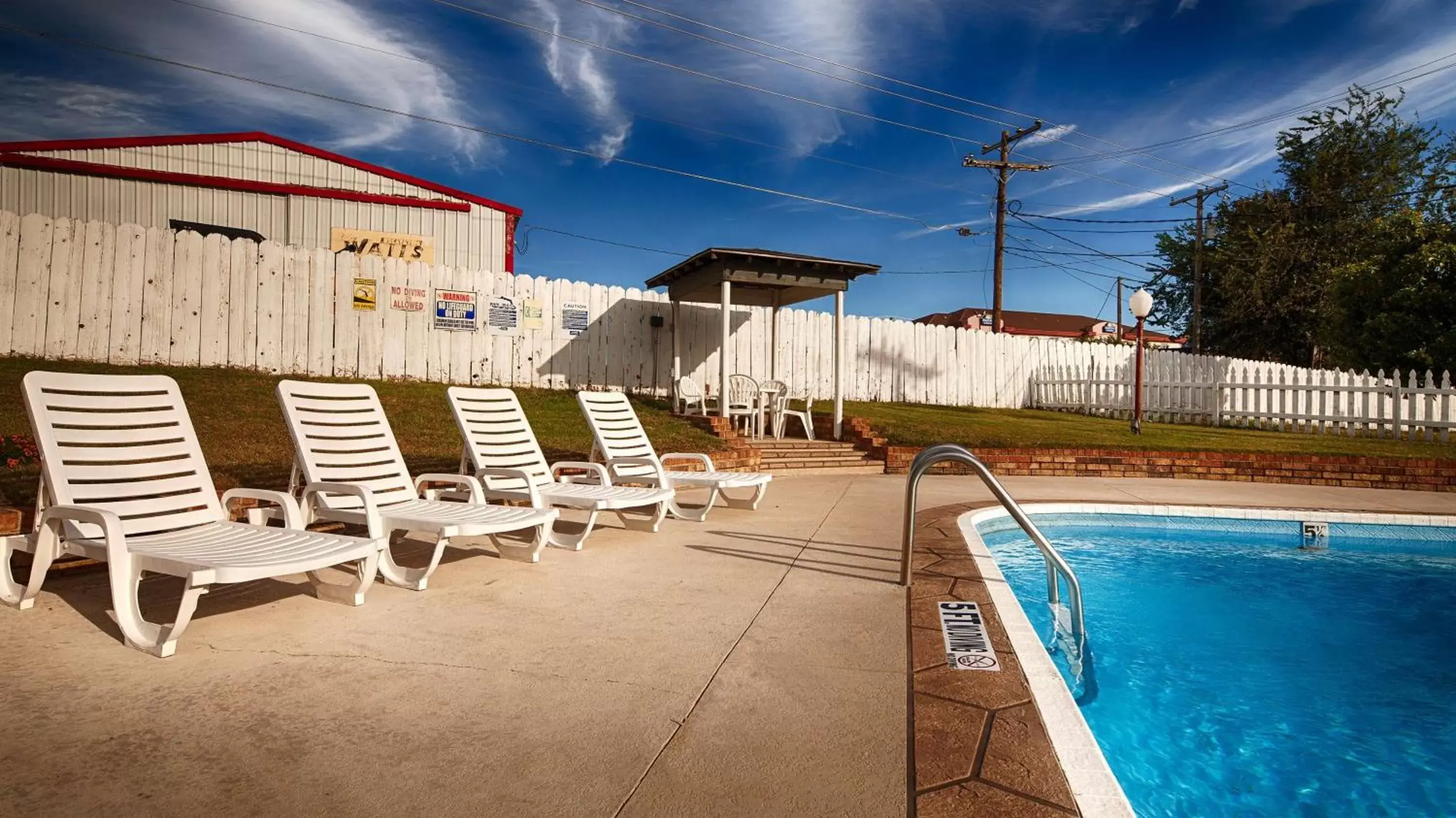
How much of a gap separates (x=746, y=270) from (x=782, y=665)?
9591 millimetres

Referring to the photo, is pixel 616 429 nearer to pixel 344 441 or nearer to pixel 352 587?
pixel 344 441

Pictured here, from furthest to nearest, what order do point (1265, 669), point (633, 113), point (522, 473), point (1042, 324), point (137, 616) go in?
point (1042, 324) < point (633, 113) < point (522, 473) < point (1265, 669) < point (137, 616)

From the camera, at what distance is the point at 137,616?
2.93m

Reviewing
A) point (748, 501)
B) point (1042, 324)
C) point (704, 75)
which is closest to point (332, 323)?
point (748, 501)

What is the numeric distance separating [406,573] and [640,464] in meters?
2.33

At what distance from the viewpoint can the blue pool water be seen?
291 cm

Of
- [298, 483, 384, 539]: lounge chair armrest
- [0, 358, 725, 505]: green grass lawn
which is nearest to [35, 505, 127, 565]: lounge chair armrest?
[298, 483, 384, 539]: lounge chair armrest

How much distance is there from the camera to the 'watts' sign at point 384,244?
16250 millimetres

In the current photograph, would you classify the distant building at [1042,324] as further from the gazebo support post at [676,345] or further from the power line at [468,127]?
the gazebo support post at [676,345]

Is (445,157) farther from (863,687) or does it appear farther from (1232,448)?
(863,687)

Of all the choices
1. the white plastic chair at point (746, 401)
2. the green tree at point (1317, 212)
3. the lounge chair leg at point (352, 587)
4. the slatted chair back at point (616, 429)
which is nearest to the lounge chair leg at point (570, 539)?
the slatted chair back at point (616, 429)

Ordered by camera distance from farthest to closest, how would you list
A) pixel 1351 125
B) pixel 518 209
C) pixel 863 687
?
pixel 1351 125, pixel 518 209, pixel 863 687

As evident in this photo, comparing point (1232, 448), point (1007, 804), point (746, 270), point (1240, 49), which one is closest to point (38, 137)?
point (746, 270)

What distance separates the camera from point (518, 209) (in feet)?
58.9
